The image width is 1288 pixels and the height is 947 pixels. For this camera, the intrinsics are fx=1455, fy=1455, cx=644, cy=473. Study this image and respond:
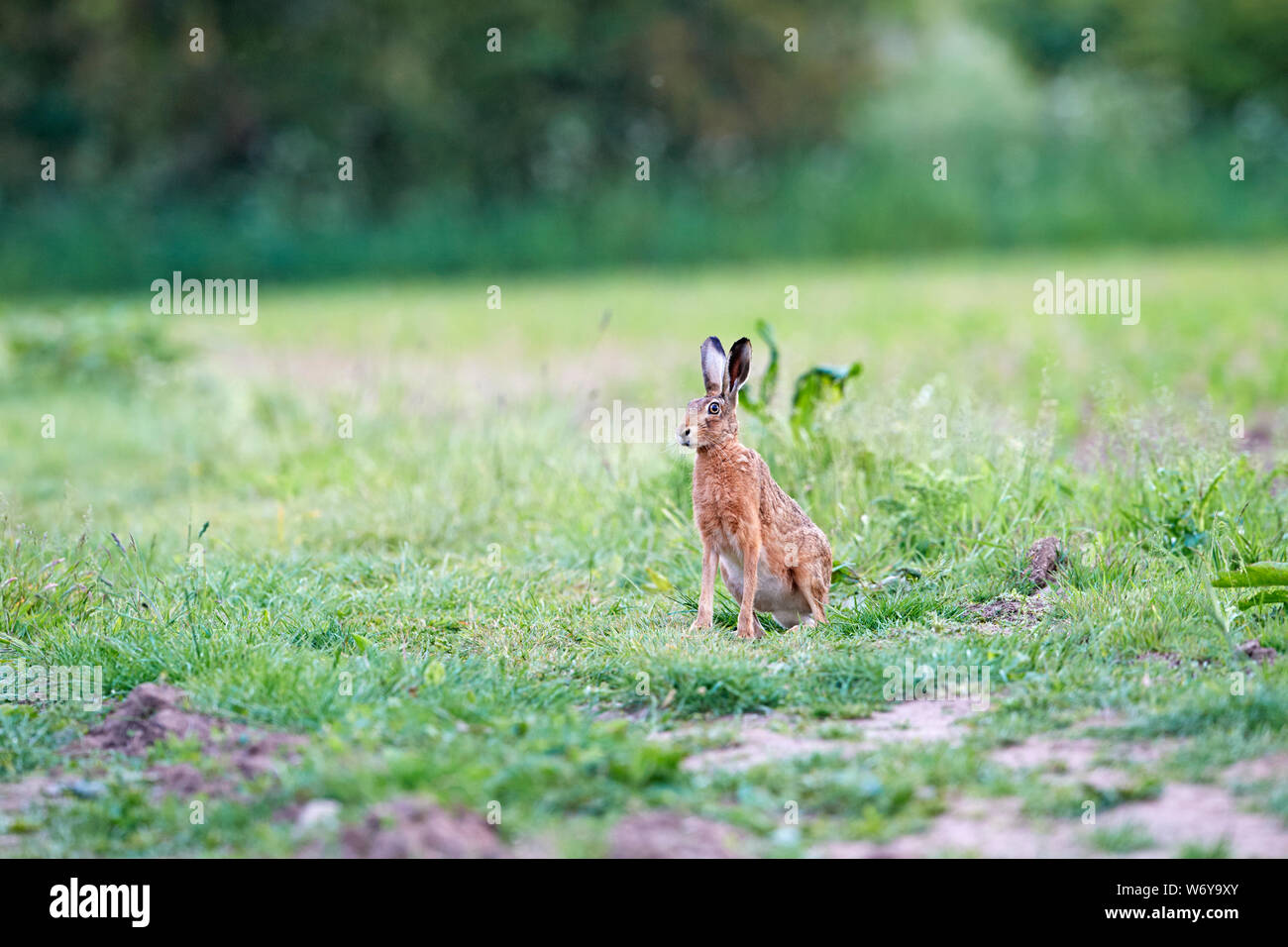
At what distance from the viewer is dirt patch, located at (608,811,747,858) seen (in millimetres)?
3623

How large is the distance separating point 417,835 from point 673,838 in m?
0.64

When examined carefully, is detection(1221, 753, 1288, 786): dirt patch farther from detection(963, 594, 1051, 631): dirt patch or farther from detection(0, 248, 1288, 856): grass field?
detection(963, 594, 1051, 631): dirt patch

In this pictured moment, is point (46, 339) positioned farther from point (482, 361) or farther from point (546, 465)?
point (546, 465)

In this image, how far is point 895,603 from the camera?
223 inches

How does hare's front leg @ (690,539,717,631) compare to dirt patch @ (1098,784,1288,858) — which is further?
hare's front leg @ (690,539,717,631)

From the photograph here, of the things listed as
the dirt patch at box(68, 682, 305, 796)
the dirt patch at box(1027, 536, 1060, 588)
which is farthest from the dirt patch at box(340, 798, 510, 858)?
the dirt patch at box(1027, 536, 1060, 588)

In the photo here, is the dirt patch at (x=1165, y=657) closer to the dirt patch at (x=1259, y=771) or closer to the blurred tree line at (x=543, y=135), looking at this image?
the dirt patch at (x=1259, y=771)

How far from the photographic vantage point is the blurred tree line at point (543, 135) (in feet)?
76.9

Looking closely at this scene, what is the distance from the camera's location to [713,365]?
5.55 meters

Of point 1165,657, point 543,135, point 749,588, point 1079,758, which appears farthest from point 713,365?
point 543,135
